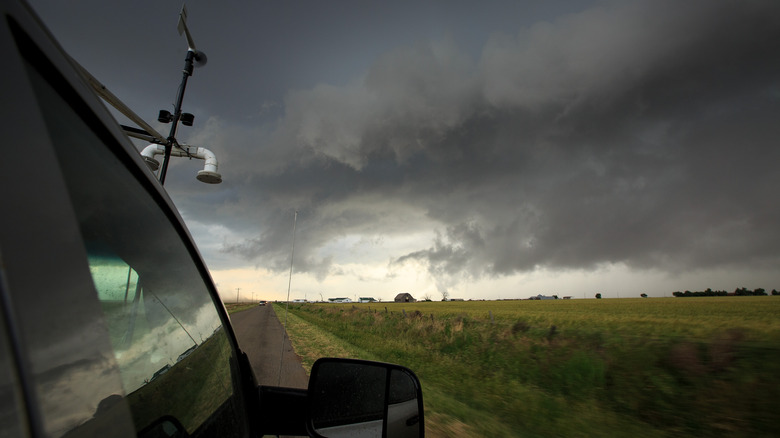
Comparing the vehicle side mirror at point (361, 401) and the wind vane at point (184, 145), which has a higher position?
the wind vane at point (184, 145)

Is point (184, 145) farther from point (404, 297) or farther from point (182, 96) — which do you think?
point (404, 297)

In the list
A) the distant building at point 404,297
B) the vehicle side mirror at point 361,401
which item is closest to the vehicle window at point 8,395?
the vehicle side mirror at point 361,401

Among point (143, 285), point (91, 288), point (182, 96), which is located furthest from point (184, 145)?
point (91, 288)

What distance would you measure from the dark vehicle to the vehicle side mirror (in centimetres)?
1

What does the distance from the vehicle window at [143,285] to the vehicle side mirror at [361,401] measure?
1.26 ft

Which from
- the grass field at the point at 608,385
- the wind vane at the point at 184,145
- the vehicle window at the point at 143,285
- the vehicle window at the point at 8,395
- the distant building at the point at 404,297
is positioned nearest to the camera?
the vehicle window at the point at 8,395

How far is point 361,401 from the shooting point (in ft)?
5.59

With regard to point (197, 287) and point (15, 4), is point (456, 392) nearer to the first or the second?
point (197, 287)

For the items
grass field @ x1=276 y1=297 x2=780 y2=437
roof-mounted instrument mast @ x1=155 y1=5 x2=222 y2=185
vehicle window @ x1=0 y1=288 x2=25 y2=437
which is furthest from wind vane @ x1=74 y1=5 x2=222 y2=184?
grass field @ x1=276 y1=297 x2=780 y2=437

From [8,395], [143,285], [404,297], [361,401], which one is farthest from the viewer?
[404,297]

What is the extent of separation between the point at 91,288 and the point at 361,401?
1.37m

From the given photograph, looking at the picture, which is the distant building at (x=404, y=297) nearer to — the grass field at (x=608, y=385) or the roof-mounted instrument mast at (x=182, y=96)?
the grass field at (x=608, y=385)

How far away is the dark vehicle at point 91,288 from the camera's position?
475 mm

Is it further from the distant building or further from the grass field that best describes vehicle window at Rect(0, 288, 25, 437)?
the distant building
